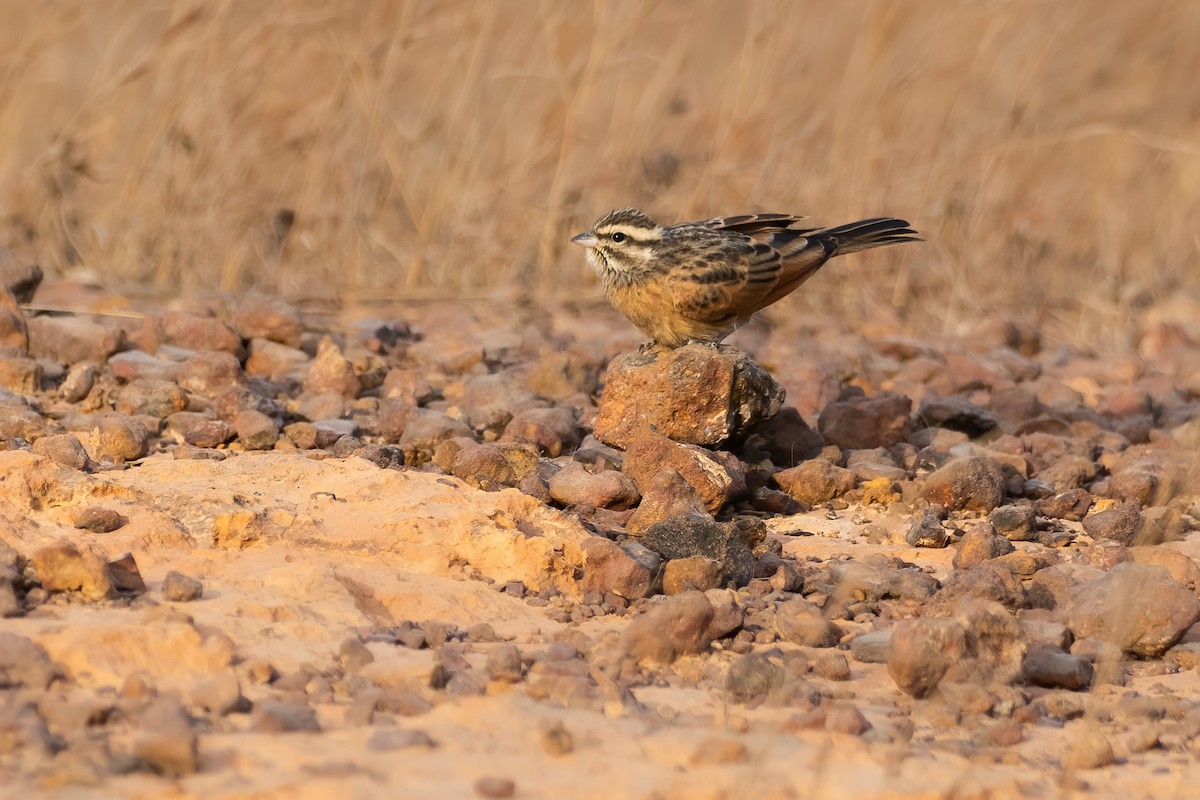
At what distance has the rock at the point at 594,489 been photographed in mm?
4547

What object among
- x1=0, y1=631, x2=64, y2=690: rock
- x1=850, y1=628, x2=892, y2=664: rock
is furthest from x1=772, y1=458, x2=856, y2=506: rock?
x1=0, y1=631, x2=64, y2=690: rock

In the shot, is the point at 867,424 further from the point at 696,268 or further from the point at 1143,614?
the point at 1143,614

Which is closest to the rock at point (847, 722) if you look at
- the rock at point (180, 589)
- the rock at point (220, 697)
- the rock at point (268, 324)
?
the rock at point (220, 697)

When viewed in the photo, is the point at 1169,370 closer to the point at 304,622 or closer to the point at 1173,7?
the point at 1173,7

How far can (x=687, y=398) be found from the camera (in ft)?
16.4

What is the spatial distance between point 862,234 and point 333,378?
2.28 metres

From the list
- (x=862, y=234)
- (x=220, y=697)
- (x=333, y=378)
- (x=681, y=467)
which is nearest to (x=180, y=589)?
(x=220, y=697)

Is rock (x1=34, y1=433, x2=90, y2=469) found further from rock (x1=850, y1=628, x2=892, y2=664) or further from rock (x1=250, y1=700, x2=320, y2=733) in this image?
rock (x1=850, y1=628, x2=892, y2=664)

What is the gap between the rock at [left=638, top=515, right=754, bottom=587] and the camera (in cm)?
408

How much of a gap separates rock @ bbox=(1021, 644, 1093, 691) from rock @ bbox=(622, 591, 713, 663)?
80 cm

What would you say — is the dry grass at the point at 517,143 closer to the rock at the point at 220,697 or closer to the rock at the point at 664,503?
the rock at the point at 664,503

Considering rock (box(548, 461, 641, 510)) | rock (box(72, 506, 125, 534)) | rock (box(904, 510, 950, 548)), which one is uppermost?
rock (box(904, 510, 950, 548))

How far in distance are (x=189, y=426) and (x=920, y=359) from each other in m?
3.72

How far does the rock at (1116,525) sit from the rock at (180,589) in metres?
2.82
